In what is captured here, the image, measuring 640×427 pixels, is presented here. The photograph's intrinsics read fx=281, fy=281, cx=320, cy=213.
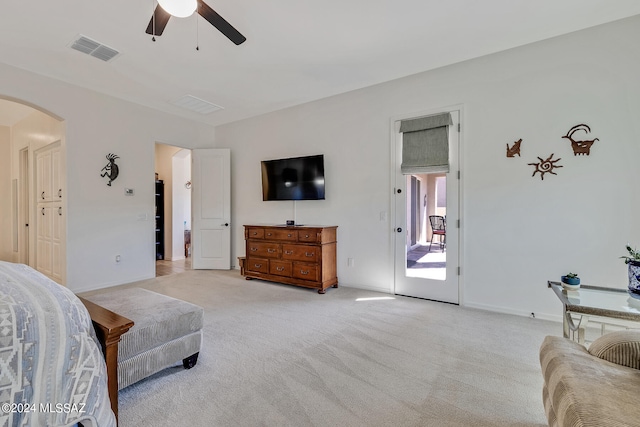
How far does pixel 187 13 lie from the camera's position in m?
1.87

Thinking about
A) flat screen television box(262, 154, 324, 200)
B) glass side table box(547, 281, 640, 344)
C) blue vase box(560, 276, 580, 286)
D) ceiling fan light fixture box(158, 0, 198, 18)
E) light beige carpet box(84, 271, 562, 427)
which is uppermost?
ceiling fan light fixture box(158, 0, 198, 18)

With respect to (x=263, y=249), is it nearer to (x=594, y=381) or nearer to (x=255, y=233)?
(x=255, y=233)

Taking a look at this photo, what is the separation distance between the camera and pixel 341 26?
2.72m

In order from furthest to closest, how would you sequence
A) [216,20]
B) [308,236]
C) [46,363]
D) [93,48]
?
[308,236] < [93,48] < [216,20] < [46,363]

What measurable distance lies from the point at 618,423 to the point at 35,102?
5.71 m

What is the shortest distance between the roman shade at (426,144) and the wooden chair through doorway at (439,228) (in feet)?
2.02

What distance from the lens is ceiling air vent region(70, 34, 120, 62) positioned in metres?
2.90

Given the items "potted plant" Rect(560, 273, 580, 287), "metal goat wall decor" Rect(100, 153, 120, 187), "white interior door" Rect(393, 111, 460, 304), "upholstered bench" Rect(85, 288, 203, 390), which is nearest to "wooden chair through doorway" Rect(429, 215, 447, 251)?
"white interior door" Rect(393, 111, 460, 304)

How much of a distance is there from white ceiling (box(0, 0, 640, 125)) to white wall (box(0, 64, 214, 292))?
0.27m

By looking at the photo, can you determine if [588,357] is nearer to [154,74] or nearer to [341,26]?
[341,26]

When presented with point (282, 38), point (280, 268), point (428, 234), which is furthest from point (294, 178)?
point (428, 234)

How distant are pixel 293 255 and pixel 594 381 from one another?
3418 millimetres

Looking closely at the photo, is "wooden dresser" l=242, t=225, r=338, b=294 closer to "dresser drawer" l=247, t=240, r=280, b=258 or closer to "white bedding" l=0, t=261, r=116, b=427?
"dresser drawer" l=247, t=240, r=280, b=258

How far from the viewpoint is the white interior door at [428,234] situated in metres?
3.48
